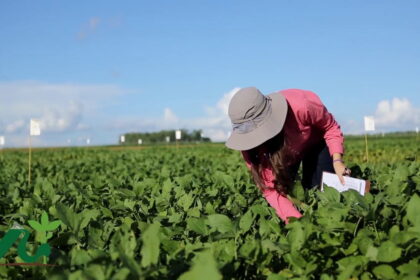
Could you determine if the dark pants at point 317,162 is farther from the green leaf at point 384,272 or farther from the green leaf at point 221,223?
the green leaf at point 384,272

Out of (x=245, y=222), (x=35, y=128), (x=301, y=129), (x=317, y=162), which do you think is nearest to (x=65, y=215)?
(x=245, y=222)

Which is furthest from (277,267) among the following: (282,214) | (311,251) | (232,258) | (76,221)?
(76,221)

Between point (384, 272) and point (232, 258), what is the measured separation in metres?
0.59

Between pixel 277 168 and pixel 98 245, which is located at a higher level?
pixel 277 168

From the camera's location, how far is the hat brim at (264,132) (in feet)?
9.61

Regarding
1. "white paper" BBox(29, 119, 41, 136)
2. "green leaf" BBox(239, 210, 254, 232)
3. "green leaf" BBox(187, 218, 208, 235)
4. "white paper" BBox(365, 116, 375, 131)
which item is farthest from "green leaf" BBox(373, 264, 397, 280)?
"white paper" BBox(365, 116, 375, 131)

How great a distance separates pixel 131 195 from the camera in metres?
3.56

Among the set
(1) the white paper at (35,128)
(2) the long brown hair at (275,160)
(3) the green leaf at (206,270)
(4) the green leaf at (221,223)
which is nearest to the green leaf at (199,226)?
(4) the green leaf at (221,223)

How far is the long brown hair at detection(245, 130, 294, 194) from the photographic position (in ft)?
9.93

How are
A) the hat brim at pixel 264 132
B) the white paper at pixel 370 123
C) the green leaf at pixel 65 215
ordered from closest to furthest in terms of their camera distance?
the green leaf at pixel 65 215 < the hat brim at pixel 264 132 < the white paper at pixel 370 123

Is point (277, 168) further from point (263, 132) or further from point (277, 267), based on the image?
point (277, 267)

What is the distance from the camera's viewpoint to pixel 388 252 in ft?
6.35

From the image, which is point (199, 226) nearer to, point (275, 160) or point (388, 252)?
point (275, 160)

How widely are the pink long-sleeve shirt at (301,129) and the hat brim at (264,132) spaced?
0.21 metres
